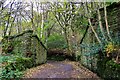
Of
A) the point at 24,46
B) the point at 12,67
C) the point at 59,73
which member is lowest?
the point at 59,73

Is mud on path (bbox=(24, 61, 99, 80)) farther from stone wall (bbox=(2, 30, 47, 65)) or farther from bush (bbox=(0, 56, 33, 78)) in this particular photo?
stone wall (bbox=(2, 30, 47, 65))

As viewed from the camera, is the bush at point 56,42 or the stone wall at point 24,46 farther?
the bush at point 56,42

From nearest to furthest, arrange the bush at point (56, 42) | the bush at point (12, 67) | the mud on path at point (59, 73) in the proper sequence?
the bush at point (12, 67) → the mud on path at point (59, 73) → the bush at point (56, 42)

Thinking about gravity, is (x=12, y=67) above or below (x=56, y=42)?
below

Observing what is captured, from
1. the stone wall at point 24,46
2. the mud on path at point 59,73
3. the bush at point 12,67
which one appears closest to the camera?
the bush at point 12,67

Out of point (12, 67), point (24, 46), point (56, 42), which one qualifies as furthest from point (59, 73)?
point (56, 42)

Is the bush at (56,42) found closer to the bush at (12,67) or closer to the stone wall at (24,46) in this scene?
the stone wall at (24,46)

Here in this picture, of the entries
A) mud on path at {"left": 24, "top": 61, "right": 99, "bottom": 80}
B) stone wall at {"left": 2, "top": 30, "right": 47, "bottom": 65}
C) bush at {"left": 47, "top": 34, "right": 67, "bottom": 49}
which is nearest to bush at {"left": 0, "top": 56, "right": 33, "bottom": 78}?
mud on path at {"left": 24, "top": 61, "right": 99, "bottom": 80}

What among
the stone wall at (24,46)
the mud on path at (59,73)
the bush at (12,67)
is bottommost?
the mud on path at (59,73)

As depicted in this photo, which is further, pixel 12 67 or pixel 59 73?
pixel 59 73

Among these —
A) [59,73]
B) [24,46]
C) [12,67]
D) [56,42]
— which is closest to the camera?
[12,67]

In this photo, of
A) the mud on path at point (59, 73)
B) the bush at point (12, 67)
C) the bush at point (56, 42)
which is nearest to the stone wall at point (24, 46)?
the mud on path at point (59, 73)

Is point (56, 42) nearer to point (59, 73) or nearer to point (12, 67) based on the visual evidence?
point (59, 73)

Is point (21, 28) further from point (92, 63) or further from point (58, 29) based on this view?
point (92, 63)
